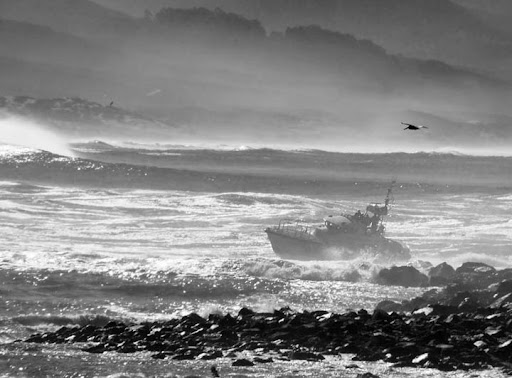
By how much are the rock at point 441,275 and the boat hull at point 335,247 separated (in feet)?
40.1

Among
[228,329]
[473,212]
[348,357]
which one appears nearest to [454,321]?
[348,357]

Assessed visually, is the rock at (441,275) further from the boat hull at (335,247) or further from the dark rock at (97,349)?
the dark rock at (97,349)

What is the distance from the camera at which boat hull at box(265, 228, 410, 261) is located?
2682 inches

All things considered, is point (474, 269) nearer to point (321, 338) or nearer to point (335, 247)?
point (335, 247)

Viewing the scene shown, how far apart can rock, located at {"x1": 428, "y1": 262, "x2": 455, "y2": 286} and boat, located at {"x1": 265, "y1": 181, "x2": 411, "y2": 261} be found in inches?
477

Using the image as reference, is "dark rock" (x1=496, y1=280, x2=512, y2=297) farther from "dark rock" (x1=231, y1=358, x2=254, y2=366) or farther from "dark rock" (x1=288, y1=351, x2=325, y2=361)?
"dark rock" (x1=231, y1=358, x2=254, y2=366)

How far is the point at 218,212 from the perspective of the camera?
3826 inches

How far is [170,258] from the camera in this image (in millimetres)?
58969

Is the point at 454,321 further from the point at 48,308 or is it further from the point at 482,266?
the point at 482,266

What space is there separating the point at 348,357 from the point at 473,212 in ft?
295

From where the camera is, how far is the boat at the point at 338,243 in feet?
224

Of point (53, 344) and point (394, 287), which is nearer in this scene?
point (53, 344)

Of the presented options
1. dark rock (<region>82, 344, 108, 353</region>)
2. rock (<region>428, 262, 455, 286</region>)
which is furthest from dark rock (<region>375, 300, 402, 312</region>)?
dark rock (<region>82, 344, 108, 353</region>)

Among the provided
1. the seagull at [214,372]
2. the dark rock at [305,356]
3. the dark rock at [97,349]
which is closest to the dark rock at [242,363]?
the seagull at [214,372]
